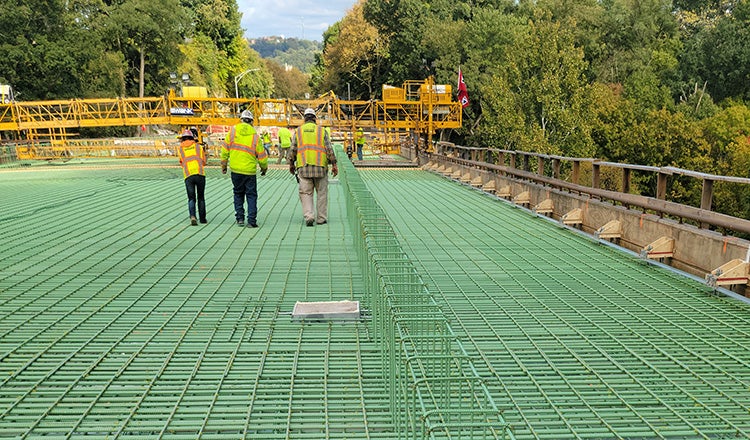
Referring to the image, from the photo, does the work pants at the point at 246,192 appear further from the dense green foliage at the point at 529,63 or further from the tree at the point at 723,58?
the tree at the point at 723,58

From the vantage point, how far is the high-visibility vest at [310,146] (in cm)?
905

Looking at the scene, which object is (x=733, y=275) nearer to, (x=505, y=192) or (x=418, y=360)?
(x=418, y=360)

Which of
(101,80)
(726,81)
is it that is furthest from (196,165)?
(726,81)

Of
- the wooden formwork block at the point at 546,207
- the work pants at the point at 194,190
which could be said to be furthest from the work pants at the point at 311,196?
the wooden formwork block at the point at 546,207

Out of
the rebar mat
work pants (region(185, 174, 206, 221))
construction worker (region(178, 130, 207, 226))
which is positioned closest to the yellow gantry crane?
work pants (region(185, 174, 206, 221))

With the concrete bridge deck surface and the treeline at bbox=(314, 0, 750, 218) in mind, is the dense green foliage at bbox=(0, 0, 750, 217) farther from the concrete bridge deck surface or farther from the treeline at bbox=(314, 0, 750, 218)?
the concrete bridge deck surface

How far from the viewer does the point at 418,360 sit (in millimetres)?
3094

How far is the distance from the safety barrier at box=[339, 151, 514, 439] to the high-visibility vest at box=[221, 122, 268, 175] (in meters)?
3.61

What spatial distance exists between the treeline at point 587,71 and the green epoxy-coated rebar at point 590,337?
81.7 ft

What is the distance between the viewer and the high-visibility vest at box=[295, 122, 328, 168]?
9.05 m

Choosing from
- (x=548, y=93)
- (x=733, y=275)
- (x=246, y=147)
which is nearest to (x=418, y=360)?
(x=733, y=275)

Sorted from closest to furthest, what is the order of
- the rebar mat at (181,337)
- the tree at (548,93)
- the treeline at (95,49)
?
the rebar mat at (181,337) < the tree at (548,93) < the treeline at (95,49)

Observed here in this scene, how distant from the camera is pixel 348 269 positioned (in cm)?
670

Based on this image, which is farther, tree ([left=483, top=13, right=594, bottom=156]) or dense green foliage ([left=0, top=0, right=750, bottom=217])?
dense green foliage ([left=0, top=0, right=750, bottom=217])
